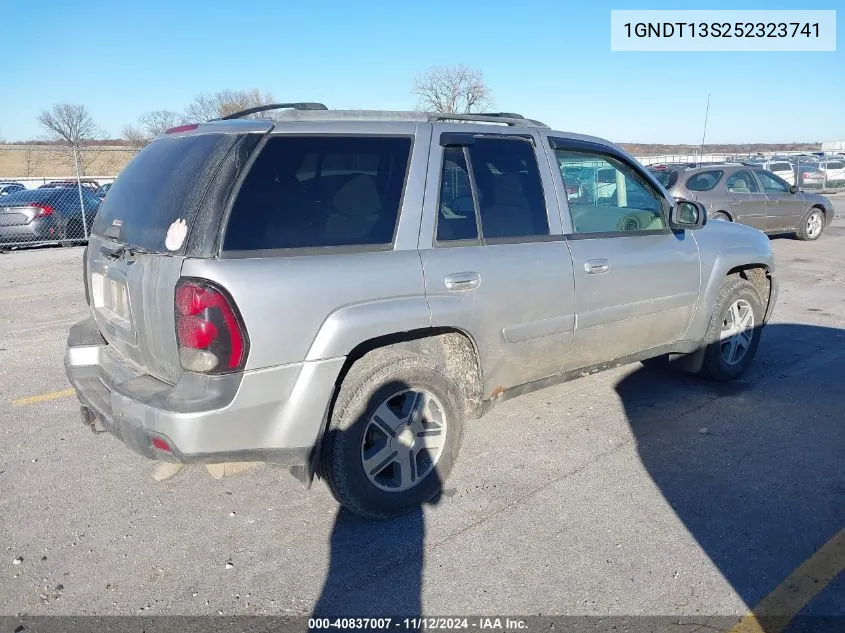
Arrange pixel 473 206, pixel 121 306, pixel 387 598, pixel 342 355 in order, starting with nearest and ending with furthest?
pixel 387 598 → pixel 342 355 → pixel 121 306 → pixel 473 206

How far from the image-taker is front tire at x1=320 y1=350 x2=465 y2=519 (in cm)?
309

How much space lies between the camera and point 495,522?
3303 millimetres

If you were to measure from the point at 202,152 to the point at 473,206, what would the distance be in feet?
4.58

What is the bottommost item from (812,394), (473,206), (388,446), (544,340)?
(812,394)

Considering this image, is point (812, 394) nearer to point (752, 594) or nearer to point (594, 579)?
point (752, 594)

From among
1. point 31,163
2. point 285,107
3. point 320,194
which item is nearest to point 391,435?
point 320,194

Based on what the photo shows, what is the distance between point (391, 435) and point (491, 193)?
56.2 inches

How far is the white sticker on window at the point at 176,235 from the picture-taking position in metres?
2.79

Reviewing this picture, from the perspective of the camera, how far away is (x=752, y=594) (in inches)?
109

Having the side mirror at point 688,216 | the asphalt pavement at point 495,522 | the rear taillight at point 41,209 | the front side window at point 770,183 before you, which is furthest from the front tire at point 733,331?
the rear taillight at point 41,209

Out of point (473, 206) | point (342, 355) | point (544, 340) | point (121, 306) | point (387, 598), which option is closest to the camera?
point (387, 598)

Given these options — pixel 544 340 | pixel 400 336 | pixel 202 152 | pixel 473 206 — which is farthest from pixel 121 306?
pixel 544 340

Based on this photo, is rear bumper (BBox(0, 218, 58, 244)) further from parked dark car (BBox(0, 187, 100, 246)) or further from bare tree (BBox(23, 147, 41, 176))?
bare tree (BBox(23, 147, 41, 176))

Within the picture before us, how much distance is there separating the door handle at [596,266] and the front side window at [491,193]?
349 mm
